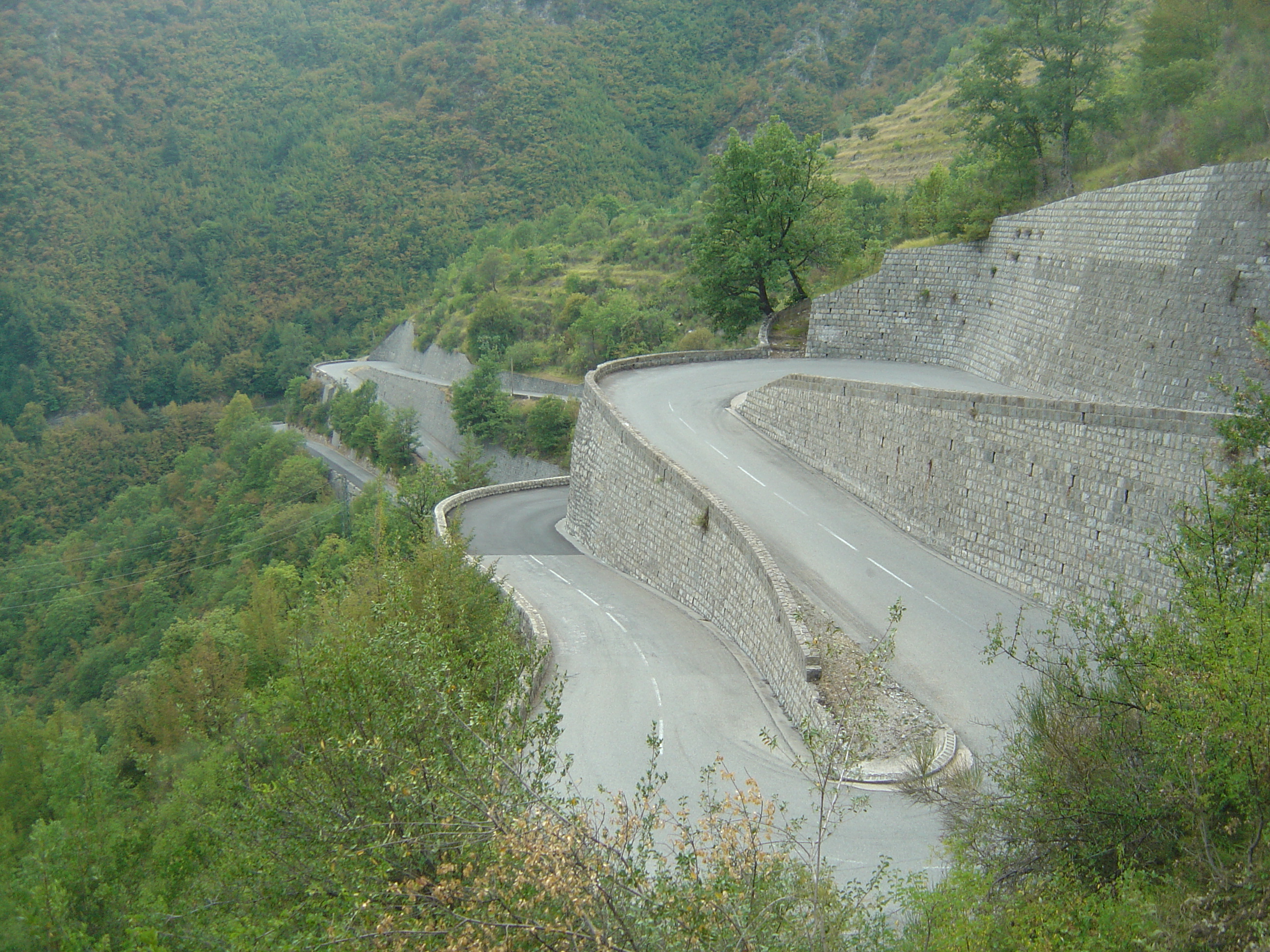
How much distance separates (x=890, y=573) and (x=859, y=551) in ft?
3.32

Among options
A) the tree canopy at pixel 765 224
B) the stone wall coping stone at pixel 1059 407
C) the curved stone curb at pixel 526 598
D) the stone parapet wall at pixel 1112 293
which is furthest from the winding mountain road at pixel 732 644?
the tree canopy at pixel 765 224

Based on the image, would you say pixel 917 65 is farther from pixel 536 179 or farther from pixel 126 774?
pixel 126 774

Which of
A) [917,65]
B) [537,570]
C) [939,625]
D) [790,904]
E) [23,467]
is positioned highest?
[917,65]

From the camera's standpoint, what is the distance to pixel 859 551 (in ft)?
57.3

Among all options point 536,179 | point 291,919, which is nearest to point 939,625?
point 291,919

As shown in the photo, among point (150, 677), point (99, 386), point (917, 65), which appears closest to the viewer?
point (150, 677)

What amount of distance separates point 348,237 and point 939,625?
299 ft

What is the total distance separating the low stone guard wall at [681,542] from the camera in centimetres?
1418

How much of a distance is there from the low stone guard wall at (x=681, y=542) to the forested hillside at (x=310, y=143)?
66995 mm

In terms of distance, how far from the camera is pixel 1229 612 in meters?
7.23

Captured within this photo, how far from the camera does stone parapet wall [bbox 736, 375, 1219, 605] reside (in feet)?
42.9

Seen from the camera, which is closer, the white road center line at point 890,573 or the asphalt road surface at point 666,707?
the asphalt road surface at point 666,707

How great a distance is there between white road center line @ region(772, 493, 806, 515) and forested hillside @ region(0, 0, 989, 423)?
72824mm

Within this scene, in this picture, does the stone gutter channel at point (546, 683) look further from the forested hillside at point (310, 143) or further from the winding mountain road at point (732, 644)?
the forested hillside at point (310, 143)
